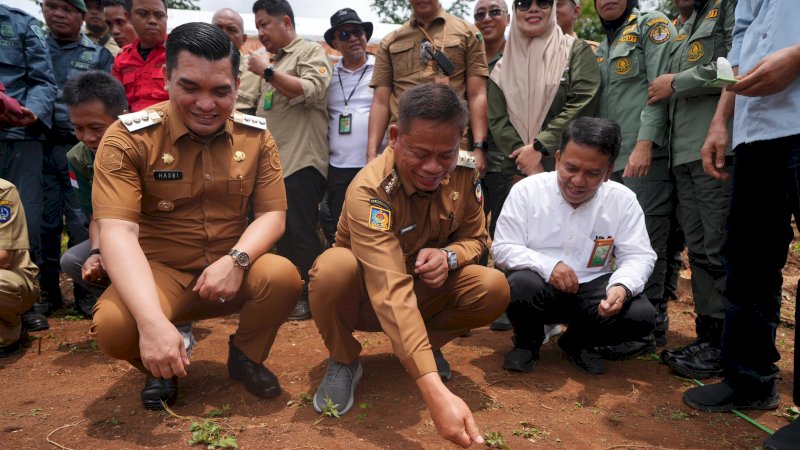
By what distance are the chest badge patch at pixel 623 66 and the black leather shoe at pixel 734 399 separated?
6.46ft

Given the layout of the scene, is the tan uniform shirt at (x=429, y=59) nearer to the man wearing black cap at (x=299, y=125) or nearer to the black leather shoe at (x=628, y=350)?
the man wearing black cap at (x=299, y=125)

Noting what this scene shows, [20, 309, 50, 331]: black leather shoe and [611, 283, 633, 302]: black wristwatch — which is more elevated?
[611, 283, 633, 302]: black wristwatch

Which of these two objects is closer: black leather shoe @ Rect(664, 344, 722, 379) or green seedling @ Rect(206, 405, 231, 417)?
green seedling @ Rect(206, 405, 231, 417)

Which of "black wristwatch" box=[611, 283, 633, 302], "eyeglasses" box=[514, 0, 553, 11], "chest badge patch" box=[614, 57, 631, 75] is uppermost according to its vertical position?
"eyeglasses" box=[514, 0, 553, 11]

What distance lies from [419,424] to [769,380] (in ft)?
5.11

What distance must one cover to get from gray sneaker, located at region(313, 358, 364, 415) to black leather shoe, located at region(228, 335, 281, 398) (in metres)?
0.23

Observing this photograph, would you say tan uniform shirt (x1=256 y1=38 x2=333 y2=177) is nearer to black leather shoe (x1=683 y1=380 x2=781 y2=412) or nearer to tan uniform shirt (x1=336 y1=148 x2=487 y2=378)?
tan uniform shirt (x1=336 y1=148 x2=487 y2=378)

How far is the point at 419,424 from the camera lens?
2430 millimetres

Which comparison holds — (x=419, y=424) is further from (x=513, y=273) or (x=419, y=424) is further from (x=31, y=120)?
(x=31, y=120)

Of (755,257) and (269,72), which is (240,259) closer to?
(269,72)

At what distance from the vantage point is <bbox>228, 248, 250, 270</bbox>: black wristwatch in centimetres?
252

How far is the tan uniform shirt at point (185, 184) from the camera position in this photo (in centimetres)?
247

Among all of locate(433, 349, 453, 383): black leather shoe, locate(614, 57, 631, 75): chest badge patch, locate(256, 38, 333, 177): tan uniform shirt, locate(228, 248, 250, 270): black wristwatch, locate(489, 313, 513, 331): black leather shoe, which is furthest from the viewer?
locate(256, 38, 333, 177): tan uniform shirt

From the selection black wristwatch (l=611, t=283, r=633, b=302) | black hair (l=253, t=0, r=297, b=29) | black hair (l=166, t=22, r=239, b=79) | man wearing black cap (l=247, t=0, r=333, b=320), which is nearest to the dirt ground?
black wristwatch (l=611, t=283, r=633, b=302)
